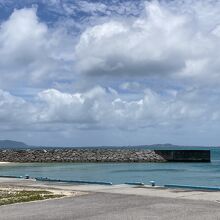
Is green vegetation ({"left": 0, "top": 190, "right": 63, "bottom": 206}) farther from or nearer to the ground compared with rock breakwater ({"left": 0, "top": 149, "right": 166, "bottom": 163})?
nearer to the ground

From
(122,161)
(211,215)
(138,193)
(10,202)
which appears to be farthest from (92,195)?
(122,161)

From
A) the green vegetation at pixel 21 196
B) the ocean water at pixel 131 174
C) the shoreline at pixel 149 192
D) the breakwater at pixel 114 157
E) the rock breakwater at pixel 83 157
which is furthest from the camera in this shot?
the breakwater at pixel 114 157

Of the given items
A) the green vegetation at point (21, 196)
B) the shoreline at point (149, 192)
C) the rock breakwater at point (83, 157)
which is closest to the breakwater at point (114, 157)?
the rock breakwater at point (83, 157)

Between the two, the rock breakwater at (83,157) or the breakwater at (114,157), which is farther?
the breakwater at (114,157)

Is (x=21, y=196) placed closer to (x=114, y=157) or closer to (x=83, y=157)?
(x=83, y=157)

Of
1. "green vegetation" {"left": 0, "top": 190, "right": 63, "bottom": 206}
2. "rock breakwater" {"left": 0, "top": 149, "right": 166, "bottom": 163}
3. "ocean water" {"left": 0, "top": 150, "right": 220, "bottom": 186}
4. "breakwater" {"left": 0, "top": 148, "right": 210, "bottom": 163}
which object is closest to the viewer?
"green vegetation" {"left": 0, "top": 190, "right": 63, "bottom": 206}

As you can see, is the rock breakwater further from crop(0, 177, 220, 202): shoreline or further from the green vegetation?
the green vegetation

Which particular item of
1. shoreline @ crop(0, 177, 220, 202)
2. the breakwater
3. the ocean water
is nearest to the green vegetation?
shoreline @ crop(0, 177, 220, 202)

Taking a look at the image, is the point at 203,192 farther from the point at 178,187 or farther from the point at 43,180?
the point at 43,180

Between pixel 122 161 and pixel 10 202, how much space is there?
8474cm

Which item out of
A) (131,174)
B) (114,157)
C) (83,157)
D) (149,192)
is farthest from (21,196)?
(114,157)

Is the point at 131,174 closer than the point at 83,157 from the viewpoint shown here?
Yes

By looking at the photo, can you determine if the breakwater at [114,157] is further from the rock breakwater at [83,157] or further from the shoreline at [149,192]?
the shoreline at [149,192]

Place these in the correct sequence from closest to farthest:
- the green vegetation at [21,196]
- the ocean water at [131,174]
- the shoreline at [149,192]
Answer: the green vegetation at [21,196] < the shoreline at [149,192] < the ocean water at [131,174]
